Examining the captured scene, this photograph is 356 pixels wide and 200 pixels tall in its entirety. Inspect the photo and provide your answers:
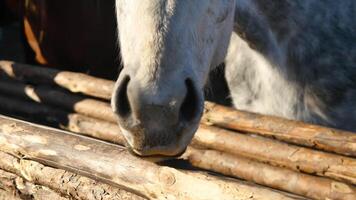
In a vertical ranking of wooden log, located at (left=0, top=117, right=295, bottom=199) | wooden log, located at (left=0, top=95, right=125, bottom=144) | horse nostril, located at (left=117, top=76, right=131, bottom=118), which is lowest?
wooden log, located at (left=0, top=95, right=125, bottom=144)

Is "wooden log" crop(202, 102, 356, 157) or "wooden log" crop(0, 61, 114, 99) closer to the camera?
"wooden log" crop(202, 102, 356, 157)

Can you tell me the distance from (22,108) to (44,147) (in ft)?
2.38

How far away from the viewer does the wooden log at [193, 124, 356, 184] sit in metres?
1.56

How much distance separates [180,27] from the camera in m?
1.28

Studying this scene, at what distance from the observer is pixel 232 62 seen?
7.99ft

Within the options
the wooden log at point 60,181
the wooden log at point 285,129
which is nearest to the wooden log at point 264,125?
the wooden log at point 285,129

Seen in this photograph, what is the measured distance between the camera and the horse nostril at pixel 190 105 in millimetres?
1236

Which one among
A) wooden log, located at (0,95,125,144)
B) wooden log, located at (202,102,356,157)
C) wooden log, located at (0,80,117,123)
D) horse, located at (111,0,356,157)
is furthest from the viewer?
wooden log, located at (0,80,117,123)

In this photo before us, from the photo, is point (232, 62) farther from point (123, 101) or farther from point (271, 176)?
point (123, 101)

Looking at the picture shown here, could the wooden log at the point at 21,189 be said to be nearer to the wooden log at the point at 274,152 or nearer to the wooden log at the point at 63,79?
the wooden log at the point at 274,152

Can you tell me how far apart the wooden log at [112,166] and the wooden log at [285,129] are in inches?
12.2

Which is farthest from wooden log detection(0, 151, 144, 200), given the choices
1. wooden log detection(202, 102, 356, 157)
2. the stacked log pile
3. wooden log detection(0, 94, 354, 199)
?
wooden log detection(202, 102, 356, 157)

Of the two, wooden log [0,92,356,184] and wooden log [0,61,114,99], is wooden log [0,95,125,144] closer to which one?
wooden log [0,92,356,184]

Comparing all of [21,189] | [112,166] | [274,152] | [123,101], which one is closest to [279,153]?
[274,152]
